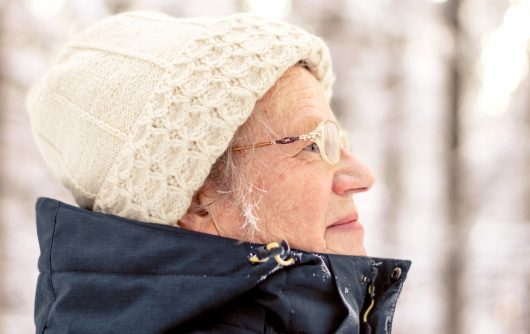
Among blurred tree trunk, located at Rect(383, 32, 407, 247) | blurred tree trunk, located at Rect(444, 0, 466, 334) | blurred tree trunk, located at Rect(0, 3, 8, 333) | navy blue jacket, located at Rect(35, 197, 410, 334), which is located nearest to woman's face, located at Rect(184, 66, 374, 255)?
navy blue jacket, located at Rect(35, 197, 410, 334)

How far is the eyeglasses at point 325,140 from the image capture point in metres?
1.76

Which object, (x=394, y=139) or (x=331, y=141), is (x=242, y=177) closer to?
(x=331, y=141)

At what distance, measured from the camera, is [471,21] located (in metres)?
6.43

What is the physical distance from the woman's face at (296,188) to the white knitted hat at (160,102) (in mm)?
95

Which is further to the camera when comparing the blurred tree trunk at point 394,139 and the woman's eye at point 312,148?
the blurred tree trunk at point 394,139

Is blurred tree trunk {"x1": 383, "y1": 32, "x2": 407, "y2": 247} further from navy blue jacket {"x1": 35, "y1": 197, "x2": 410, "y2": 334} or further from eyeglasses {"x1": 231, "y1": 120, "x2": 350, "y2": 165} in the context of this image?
navy blue jacket {"x1": 35, "y1": 197, "x2": 410, "y2": 334}

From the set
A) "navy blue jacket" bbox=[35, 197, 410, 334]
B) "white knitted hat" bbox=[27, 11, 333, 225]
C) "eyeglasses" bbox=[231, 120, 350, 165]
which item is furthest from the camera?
"eyeglasses" bbox=[231, 120, 350, 165]

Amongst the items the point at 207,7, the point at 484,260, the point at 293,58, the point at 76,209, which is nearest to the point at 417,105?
the point at 484,260

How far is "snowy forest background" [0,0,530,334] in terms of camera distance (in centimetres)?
615

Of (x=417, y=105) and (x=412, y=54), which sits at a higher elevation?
(x=412, y=54)

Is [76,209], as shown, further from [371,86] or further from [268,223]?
[371,86]

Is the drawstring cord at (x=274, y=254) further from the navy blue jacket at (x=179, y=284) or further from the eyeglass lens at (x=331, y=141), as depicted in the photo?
the eyeglass lens at (x=331, y=141)

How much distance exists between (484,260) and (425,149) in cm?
130

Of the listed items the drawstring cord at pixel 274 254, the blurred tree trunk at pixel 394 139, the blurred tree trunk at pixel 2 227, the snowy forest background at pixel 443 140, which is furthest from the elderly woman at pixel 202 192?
the blurred tree trunk at pixel 394 139
